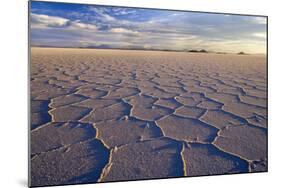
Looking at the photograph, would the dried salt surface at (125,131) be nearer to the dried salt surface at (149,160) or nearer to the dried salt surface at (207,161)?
the dried salt surface at (149,160)

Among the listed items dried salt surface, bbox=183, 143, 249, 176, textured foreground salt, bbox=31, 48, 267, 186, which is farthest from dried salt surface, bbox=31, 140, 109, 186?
dried salt surface, bbox=183, 143, 249, 176

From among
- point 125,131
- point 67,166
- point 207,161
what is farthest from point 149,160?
point 67,166

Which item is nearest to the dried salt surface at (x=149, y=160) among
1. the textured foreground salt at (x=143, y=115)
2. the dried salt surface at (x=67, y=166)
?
the textured foreground salt at (x=143, y=115)

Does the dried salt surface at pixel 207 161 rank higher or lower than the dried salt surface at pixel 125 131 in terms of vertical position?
lower

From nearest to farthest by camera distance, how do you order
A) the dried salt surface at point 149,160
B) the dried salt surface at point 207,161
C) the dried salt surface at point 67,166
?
the dried salt surface at point 67,166
the dried salt surface at point 149,160
the dried salt surface at point 207,161

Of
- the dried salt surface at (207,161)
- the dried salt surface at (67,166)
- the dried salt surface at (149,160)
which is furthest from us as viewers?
the dried salt surface at (207,161)

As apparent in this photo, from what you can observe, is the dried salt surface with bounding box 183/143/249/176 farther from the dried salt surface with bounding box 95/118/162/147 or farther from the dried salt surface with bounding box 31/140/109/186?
the dried salt surface with bounding box 31/140/109/186

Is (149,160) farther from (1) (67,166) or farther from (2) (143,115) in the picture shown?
(1) (67,166)

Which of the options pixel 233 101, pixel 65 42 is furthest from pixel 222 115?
pixel 65 42

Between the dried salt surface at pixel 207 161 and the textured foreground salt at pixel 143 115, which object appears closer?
the textured foreground salt at pixel 143 115
